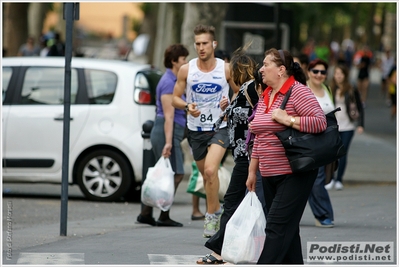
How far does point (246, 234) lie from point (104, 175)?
5330mm

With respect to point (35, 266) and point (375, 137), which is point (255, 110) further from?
point (375, 137)

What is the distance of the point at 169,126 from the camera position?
918cm

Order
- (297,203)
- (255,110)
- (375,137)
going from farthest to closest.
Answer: (375,137) < (255,110) < (297,203)

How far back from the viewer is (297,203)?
6.02 m

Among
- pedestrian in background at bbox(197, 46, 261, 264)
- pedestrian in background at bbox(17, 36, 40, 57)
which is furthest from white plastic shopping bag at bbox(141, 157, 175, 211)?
pedestrian in background at bbox(17, 36, 40, 57)

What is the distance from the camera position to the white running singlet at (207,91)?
8258mm

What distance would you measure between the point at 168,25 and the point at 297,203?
19.0 m

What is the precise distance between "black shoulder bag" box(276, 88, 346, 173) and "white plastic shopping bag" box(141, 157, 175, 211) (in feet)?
10.0

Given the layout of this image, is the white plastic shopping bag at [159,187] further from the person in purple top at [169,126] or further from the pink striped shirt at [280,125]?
the pink striped shirt at [280,125]

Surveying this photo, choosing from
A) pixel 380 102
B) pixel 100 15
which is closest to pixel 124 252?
pixel 380 102

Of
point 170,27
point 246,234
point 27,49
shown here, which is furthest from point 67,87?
point 27,49

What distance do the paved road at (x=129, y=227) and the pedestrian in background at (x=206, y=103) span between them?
0.40 m

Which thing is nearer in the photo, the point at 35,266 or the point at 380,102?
the point at 35,266

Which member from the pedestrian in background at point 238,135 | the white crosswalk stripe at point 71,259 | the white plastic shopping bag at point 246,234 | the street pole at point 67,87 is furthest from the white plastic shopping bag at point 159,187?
the white plastic shopping bag at point 246,234
